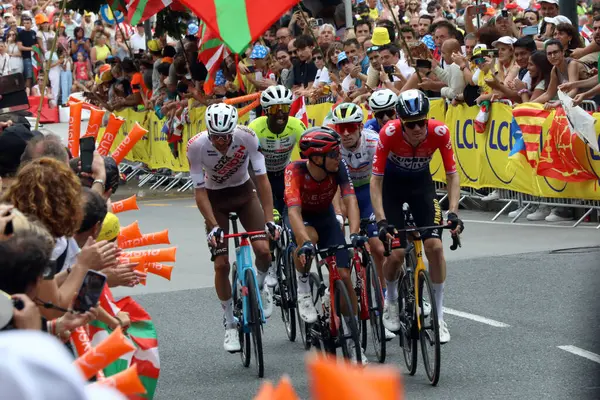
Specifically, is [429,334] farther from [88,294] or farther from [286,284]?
[88,294]

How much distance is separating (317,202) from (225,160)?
4.04 feet

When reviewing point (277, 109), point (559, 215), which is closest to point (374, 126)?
point (277, 109)

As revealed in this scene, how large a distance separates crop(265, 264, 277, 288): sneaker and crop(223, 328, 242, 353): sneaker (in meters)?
1.39

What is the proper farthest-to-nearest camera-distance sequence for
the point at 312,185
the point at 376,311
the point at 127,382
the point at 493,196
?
the point at 493,196 → the point at 376,311 → the point at 312,185 → the point at 127,382

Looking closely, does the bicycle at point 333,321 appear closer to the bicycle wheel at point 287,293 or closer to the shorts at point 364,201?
the bicycle wheel at point 287,293

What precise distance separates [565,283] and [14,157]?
227 inches

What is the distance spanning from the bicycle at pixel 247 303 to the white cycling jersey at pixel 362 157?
1.46 metres

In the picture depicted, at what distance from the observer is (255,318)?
784 centimetres

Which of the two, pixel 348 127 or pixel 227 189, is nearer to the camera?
pixel 348 127

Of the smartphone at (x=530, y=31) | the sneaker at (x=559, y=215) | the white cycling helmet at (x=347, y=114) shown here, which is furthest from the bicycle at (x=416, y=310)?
the smartphone at (x=530, y=31)

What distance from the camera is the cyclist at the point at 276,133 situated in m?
9.83

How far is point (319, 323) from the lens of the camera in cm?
780

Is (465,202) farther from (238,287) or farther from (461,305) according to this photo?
(238,287)

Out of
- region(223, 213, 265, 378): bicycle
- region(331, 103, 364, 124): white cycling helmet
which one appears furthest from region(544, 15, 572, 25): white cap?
region(223, 213, 265, 378): bicycle
